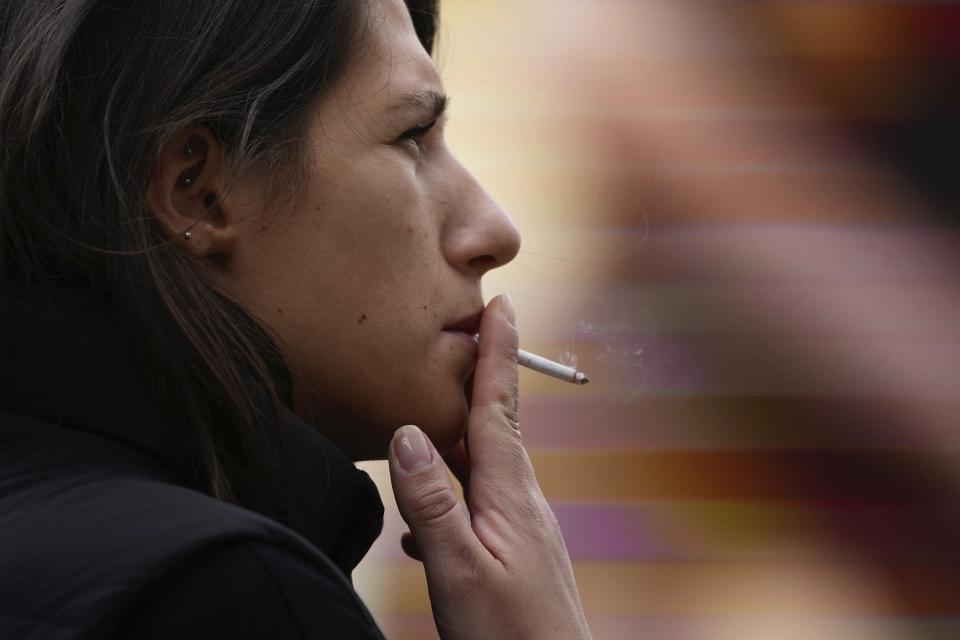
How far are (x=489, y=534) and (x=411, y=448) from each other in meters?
0.16

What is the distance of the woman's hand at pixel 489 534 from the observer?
1.36 meters

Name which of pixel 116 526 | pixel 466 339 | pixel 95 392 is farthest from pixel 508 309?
pixel 116 526

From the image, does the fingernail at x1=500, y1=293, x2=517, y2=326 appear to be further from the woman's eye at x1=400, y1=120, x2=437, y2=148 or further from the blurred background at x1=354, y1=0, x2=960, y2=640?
the blurred background at x1=354, y1=0, x2=960, y2=640

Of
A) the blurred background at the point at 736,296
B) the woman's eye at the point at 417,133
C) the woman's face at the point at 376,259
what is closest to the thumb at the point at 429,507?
the woman's face at the point at 376,259

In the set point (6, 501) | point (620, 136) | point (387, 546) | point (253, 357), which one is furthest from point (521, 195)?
point (6, 501)

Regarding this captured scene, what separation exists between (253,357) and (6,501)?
34 cm

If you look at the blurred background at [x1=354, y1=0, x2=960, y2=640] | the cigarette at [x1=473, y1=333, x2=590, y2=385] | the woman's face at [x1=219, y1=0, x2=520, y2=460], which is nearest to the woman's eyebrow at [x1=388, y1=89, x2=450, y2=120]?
the woman's face at [x1=219, y1=0, x2=520, y2=460]

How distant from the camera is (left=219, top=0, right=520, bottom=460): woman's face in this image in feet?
4.71

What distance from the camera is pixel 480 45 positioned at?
272 centimetres

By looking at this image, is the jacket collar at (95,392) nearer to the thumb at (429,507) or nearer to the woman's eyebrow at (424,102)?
the thumb at (429,507)

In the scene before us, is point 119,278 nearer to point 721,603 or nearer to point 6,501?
point 6,501

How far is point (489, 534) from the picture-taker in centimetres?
144

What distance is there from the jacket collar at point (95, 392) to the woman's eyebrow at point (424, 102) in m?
0.50

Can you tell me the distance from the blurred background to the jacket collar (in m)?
1.20
